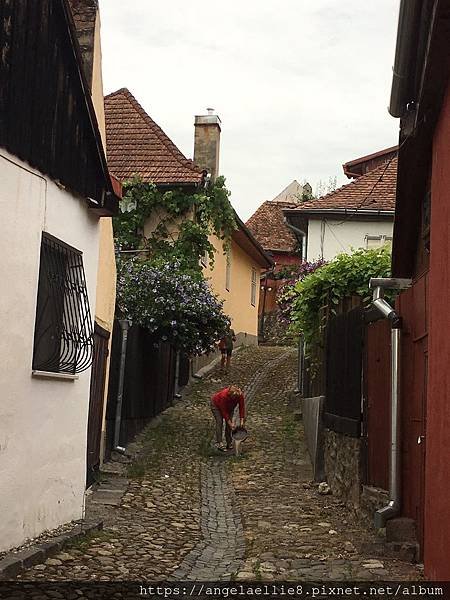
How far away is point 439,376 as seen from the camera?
6.25 meters

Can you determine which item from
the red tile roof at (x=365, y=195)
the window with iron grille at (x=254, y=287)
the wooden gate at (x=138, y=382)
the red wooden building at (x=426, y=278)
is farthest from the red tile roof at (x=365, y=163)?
the red wooden building at (x=426, y=278)

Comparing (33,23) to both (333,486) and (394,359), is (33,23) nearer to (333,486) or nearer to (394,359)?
(394,359)

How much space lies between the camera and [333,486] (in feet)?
36.4

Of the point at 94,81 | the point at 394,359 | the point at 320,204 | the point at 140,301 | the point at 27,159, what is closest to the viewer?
the point at 27,159

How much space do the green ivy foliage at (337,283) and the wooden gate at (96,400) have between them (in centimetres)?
340

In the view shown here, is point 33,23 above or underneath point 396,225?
above

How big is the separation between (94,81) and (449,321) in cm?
543

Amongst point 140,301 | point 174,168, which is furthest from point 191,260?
point 140,301

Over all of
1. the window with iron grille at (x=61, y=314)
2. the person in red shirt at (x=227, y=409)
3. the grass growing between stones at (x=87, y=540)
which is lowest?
the grass growing between stones at (x=87, y=540)

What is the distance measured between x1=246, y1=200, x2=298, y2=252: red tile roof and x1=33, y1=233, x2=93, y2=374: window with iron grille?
32391 mm

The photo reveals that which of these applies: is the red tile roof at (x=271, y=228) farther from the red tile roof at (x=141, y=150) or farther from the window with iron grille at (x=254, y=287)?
the red tile roof at (x=141, y=150)

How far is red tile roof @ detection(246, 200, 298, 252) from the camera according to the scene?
4144 cm

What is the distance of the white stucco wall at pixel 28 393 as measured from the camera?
6645 millimetres

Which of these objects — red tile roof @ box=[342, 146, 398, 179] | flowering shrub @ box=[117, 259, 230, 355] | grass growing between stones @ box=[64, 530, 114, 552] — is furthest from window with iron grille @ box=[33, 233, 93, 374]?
red tile roof @ box=[342, 146, 398, 179]
